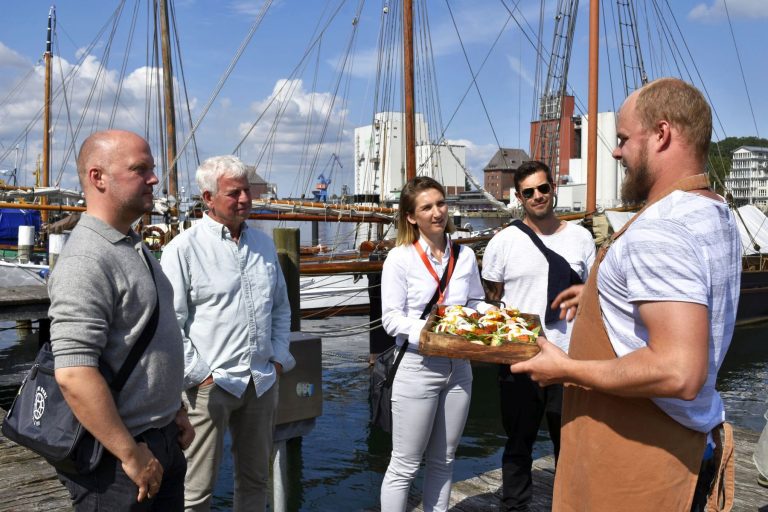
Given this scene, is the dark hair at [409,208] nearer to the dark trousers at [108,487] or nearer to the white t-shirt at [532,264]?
the white t-shirt at [532,264]

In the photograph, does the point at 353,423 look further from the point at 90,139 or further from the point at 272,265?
the point at 90,139

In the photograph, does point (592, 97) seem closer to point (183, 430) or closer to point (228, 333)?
point (228, 333)

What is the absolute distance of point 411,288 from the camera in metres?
3.78

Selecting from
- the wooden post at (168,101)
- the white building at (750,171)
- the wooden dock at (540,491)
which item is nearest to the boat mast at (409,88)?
the wooden post at (168,101)

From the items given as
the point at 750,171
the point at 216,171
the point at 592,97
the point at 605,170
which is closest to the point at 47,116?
the point at 592,97

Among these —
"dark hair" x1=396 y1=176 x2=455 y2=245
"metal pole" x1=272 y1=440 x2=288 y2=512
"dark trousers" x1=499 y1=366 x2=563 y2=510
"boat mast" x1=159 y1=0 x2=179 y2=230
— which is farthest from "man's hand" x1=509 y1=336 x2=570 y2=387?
"boat mast" x1=159 y1=0 x2=179 y2=230

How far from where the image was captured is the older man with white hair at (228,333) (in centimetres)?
335

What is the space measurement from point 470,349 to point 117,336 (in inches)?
53.9

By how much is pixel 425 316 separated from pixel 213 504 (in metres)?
3.65

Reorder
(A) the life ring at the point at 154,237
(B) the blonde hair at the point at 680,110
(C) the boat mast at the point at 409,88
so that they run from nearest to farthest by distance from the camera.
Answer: (B) the blonde hair at the point at 680,110 → (C) the boat mast at the point at 409,88 → (A) the life ring at the point at 154,237

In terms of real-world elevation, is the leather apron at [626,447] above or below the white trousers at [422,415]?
above

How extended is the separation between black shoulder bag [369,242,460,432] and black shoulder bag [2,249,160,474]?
1596 mm

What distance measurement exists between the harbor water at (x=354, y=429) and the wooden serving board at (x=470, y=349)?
7.59 ft

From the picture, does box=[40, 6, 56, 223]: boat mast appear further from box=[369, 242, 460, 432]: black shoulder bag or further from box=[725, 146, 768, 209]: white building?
box=[725, 146, 768, 209]: white building
